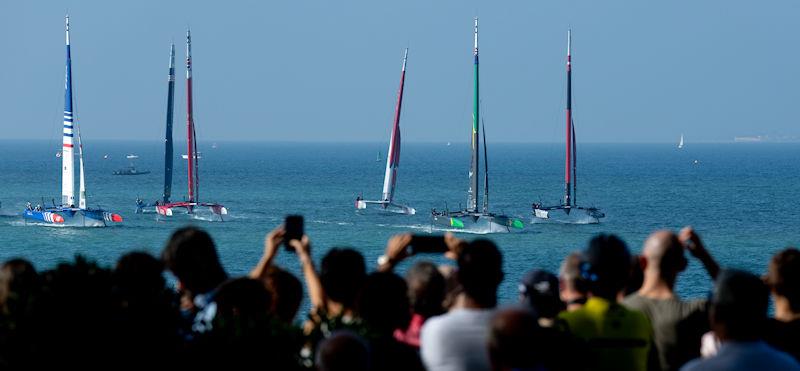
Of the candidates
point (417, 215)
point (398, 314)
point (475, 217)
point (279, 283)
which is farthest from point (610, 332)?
point (417, 215)

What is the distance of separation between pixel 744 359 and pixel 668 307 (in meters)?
1.44

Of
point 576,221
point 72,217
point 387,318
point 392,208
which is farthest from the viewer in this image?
point 392,208

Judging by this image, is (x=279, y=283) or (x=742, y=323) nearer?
(x=742, y=323)

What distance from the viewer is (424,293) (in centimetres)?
761

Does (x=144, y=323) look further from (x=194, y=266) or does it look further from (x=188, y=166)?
(x=188, y=166)

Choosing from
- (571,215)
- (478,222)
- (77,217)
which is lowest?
(571,215)

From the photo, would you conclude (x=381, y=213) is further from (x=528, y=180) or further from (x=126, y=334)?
(x=126, y=334)

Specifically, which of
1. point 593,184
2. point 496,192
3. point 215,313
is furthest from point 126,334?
point 593,184

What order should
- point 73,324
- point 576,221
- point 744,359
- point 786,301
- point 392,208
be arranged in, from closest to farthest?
point 744,359
point 73,324
point 786,301
point 576,221
point 392,208

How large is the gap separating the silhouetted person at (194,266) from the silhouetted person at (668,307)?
2451mm

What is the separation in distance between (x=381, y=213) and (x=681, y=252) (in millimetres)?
99582

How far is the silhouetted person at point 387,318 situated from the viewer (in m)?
7.03

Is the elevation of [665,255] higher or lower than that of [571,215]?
higher

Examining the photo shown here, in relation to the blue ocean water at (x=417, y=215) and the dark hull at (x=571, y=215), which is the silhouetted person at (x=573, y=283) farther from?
the dark hull at (x=571, y=215)
